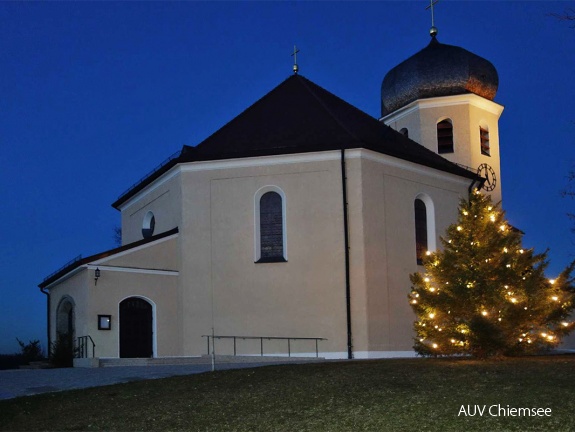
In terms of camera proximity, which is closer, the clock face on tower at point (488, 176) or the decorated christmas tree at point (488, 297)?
the decorated christmas tree at point (488, 297)

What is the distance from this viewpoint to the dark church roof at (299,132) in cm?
2598


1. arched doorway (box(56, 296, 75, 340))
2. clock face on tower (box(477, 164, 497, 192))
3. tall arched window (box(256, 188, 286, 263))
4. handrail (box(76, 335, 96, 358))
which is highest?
clock face on tower (box(477, 164, 497, 192))

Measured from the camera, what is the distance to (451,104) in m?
32.8

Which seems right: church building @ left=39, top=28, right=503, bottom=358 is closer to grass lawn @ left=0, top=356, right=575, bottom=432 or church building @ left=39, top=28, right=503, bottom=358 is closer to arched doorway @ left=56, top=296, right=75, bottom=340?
arched doorway @ left=56, top=296, right=75, bottom=340

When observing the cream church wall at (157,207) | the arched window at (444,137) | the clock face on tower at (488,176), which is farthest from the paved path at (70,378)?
the clock face on tower at (488,176)

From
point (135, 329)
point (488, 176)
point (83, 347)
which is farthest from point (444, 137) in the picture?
point (83, 347)

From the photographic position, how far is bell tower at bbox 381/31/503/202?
1288 inches

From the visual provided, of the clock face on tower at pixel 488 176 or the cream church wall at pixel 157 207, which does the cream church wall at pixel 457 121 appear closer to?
the clock face on tower at pixel 488 176

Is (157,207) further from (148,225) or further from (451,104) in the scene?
(451,104)

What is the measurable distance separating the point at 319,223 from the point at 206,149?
488 centimetres

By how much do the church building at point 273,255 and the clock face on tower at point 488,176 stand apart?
564 centimetres

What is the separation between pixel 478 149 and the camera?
3303 centimetres

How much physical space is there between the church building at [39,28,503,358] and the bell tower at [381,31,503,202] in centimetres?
514

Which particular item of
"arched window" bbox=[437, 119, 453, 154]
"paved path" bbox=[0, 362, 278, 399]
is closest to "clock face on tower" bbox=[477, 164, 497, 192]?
"arched window" bbox=[437, 119, 453, 154]
